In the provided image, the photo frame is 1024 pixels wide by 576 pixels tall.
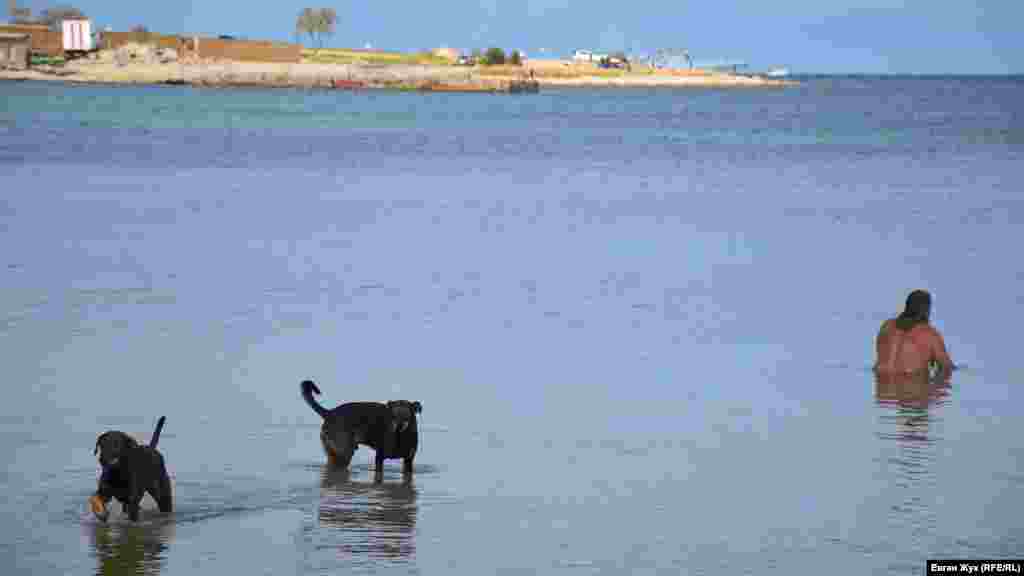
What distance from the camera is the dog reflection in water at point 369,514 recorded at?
10359mm

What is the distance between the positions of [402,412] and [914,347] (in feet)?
20.7

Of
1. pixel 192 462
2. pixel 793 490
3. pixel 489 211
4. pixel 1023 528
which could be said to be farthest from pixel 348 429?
pixel 489 211

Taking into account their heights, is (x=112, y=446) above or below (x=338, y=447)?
above

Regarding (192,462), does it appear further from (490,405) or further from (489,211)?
(489,211)

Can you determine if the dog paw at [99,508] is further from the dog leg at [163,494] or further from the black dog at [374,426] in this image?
the black dog at [374,426]

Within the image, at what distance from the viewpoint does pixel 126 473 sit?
33.4ft

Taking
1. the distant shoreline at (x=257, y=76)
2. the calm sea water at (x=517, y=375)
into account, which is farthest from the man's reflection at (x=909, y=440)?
the distant shoreline at (x=257, y=76)

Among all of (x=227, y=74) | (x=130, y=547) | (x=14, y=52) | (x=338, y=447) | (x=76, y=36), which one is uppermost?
(x=76, y=36)

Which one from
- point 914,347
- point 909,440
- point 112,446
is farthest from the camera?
point 914,347

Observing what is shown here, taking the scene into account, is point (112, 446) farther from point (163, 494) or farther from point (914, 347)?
point (914, 347)

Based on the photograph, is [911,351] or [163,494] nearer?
[163,494]

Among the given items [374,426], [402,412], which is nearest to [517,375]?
[374,426]

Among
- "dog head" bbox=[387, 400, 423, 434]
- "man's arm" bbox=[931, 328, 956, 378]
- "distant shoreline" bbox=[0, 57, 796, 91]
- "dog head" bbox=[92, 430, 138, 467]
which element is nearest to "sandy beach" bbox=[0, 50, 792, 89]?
"distant shoreline" bbox=[0, 57, 796, 91]

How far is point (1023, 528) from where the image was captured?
35.6ft
